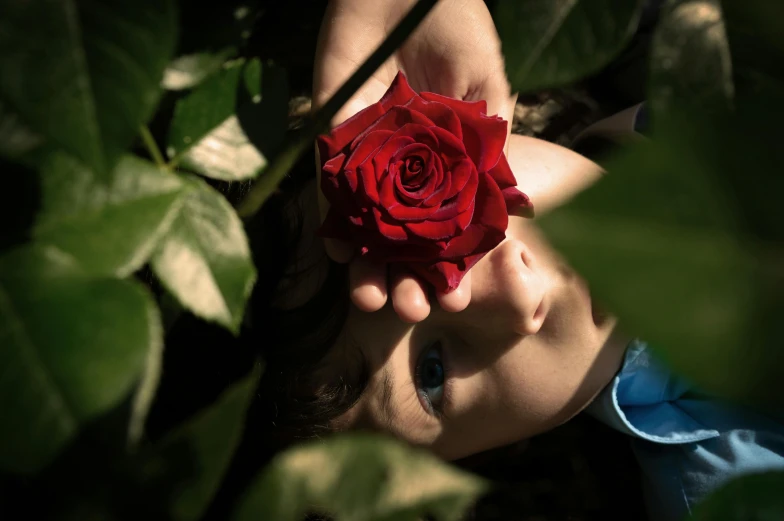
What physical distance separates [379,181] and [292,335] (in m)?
0.31

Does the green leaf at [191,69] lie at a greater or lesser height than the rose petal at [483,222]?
greater

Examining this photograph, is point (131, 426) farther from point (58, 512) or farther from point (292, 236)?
point (292, 236)

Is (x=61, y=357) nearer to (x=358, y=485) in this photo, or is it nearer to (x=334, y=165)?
(x=358, y=485)

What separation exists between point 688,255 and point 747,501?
4.1 inches

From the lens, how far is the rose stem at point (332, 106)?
0.27m

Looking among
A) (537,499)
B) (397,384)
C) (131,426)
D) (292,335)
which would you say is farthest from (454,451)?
(131,426)

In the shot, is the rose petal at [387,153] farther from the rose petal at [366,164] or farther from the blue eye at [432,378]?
the blue eye at [432,378]

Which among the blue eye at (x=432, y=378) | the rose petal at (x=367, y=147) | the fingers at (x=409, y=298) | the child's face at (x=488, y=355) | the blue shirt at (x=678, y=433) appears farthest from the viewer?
the blue shirt at (x=678, y=433)

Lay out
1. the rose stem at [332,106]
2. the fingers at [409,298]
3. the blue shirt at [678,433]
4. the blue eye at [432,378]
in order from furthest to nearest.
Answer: the blue shirt at [678,433] → the blue eye at [432,378] → the fingers at [409,298] → the rose stem at [332,106]

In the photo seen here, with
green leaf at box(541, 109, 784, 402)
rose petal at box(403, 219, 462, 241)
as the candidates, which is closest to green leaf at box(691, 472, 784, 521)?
green leaf at box(541, 109, 784, 402)

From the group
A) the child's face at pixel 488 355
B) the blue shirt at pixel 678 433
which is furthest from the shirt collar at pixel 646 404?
the child's face at pixel 488 355

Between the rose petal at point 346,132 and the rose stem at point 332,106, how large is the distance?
249 mm

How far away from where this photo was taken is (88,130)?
0.19 meters

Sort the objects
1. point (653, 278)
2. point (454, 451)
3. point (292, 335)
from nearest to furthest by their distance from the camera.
→ point (653, 278), point (292, 335), point (454, 451)
